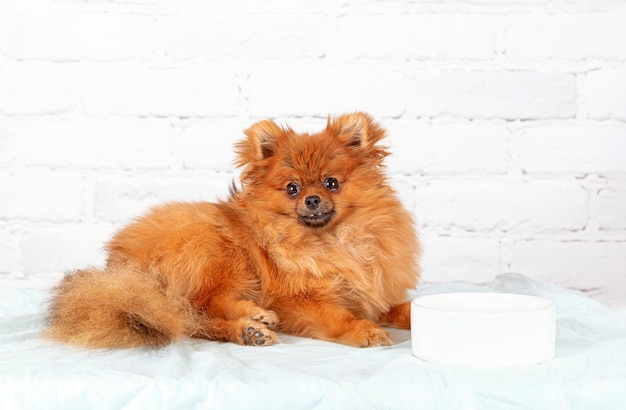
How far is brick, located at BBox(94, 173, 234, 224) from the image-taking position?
3066mm

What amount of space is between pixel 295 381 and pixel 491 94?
5.95 ft

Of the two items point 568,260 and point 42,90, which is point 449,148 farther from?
point 42,90

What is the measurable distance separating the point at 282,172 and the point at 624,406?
1.09 meters

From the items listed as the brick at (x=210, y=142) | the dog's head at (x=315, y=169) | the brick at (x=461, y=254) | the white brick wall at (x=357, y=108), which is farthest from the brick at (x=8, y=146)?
the brick at (x=461, y=254)

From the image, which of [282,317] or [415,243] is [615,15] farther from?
[282,317]

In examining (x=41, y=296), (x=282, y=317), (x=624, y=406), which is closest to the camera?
(x=624, y=406)

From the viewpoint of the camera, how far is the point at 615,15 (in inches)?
120

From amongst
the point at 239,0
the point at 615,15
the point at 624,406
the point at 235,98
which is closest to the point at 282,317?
the point at 624,406

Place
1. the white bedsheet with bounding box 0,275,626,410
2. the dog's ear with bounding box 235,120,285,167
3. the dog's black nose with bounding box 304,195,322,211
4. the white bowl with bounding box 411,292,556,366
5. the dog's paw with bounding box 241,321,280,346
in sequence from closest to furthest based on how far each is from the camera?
the white bedsheet with bounding box 0,275,626,410 → the white bowl with bounding box 411,292,556,366 → the dog's paw with bounding box 241,321,280,346 → the dog's black nose with bounding box 304,195,322,211 → the dog's ear with bounding box 235,120,285,167

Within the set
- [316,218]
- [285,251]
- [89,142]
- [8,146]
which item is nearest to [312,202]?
[316,218]

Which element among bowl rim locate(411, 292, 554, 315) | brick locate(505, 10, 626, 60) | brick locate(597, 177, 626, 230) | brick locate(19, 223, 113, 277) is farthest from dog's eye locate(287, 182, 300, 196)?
brick locate(597, 177, 626, 230)

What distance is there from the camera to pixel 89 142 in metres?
3.11

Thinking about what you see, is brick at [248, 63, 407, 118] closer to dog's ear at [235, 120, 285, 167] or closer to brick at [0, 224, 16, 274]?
dog's ear at [235, 120, 285, 167]

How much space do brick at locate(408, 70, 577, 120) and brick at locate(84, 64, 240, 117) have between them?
74 cm
